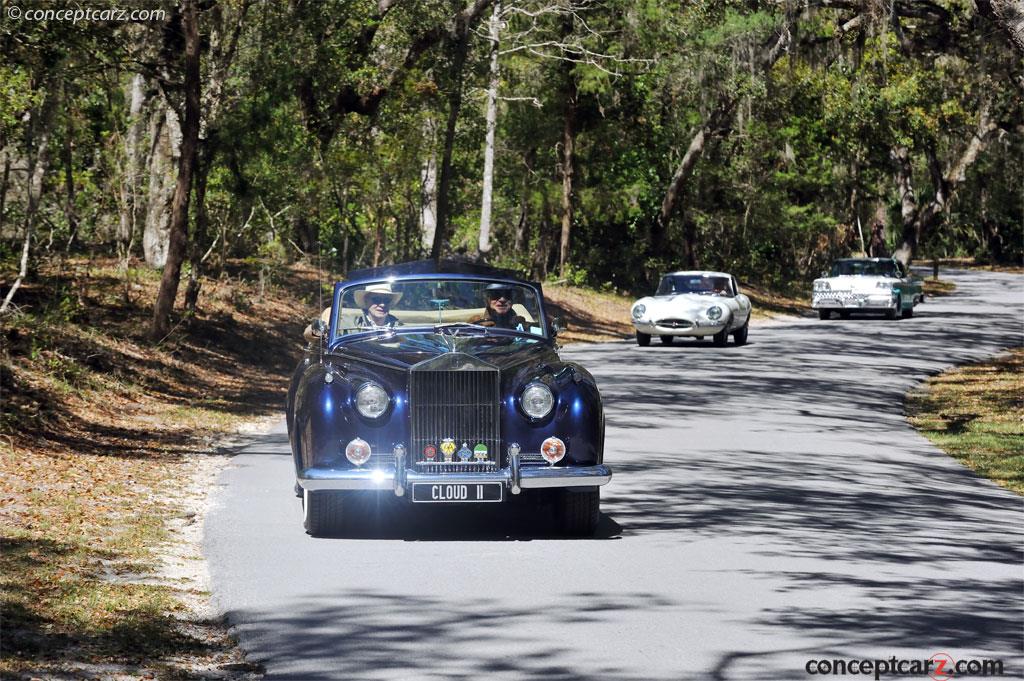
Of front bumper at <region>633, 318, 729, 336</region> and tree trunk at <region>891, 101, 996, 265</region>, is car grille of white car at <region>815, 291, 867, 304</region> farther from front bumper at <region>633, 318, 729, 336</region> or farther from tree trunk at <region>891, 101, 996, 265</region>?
tree trunk at <region>891, 101, 996, 265</region>

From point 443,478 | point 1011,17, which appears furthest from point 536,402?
point 1011,17

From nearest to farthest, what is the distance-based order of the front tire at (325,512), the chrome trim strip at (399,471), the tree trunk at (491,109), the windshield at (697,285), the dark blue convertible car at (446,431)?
the chrome trim strip at (399,471) < the dark blue convertible car at (446,431) < the front tire at (325,512) < the windshield at (697,285) < the tree trunk at (491,109)

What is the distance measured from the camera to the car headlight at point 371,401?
30.8 feet

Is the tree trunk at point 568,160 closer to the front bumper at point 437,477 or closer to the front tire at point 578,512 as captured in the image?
the front tire at point 578,512

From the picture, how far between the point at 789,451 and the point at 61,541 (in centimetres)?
808

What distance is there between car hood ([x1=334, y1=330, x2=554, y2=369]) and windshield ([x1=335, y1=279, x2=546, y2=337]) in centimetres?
34

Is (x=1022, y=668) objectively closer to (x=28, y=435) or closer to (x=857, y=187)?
(x=28, y=435)

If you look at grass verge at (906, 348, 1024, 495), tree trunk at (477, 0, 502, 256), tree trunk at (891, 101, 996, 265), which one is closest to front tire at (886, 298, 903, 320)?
tree trunk at (477, 0, 502, 256)

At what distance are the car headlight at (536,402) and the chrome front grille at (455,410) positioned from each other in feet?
0.59

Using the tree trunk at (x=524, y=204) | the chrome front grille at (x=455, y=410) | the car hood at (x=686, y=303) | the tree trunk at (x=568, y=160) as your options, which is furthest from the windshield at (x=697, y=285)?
the chrome front grille at (x=455, y=410)

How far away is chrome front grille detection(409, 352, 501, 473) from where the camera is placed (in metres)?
9.36

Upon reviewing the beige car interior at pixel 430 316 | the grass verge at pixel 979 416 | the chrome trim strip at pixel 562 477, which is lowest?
the grass verge at pixel 979 416

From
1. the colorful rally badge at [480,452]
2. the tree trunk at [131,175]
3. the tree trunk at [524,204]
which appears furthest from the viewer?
the tree trunk at [524,204]

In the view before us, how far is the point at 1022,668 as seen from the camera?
6438 millimetres
